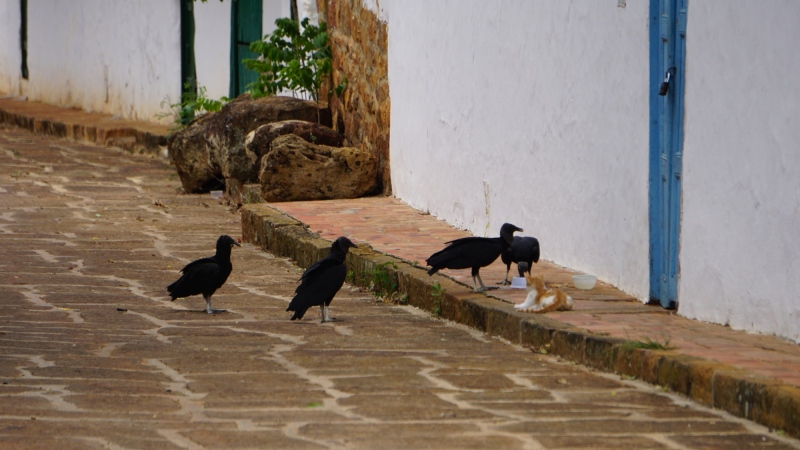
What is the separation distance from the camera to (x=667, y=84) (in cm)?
645

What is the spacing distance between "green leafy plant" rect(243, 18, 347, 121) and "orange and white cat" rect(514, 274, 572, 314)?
20.4 ft

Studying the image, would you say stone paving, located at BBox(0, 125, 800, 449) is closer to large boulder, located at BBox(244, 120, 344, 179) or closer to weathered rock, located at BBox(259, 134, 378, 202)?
weathered rock, located at BBox(259, 134, 378, 202)

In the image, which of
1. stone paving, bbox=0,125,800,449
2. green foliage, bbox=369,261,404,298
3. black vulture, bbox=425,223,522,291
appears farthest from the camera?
green foliage, bbox=369,261,404,298

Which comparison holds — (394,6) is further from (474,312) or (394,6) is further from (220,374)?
(220,374)

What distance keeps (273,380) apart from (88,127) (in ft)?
44.6

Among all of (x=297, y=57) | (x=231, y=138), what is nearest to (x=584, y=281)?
(x=231, y=138)

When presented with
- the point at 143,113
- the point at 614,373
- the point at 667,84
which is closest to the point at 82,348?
A: the point at 614,373

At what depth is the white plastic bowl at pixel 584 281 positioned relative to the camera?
23.2 ft

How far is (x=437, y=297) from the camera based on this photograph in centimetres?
729

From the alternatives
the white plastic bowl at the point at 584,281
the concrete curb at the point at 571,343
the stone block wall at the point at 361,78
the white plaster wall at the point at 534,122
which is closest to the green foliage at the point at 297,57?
the stone block wall at the point at 361,78

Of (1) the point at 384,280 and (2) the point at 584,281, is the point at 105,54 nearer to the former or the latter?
(1) the point at 384,280

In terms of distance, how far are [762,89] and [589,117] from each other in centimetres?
194

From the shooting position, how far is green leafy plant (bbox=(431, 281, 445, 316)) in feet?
23.8

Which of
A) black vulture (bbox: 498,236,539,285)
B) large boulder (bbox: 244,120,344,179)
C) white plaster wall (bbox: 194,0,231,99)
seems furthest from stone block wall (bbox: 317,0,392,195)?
black vulture (bbox: 498,236,539,285)
